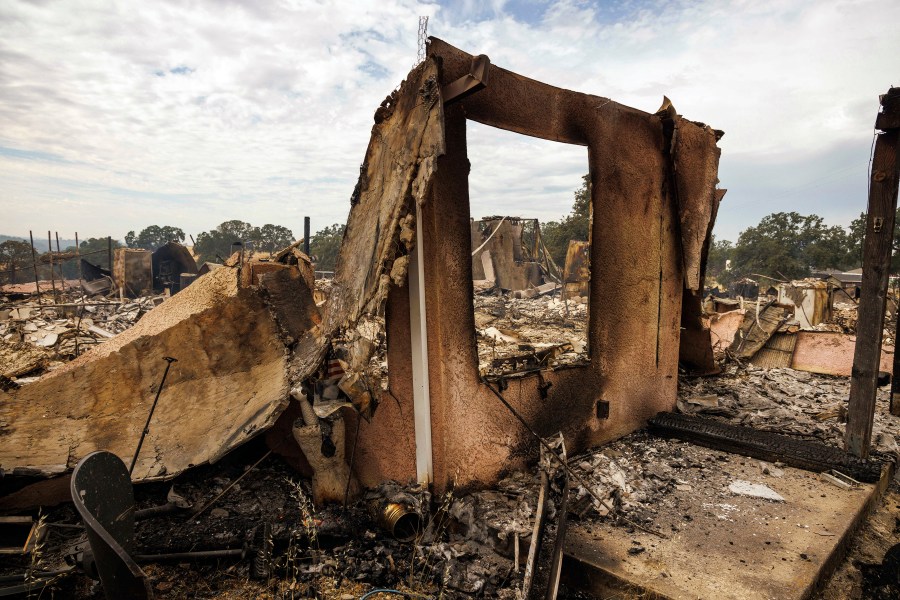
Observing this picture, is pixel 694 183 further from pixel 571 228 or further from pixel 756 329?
pixel 571 228

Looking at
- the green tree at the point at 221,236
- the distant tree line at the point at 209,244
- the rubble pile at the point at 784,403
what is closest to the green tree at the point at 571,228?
the distant tree line at the point at 209,244

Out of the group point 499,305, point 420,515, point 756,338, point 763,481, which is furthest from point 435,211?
point 499,305

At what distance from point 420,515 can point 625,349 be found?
2.41 meters

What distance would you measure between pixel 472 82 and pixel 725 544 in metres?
3.15

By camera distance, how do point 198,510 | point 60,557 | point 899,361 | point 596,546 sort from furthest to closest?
point 899,361
point 198,510
point 60,557
point 596,546

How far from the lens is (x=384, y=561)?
303 centimetres

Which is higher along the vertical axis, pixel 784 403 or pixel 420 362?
pixel 420 362

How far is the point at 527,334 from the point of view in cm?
918

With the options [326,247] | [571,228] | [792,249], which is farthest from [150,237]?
[792,249]

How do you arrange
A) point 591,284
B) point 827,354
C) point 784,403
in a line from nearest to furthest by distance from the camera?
point 591,284, point 784,403, point 827,354

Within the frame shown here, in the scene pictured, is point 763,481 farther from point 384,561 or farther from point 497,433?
point 384,561

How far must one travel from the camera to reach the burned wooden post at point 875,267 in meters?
3.55

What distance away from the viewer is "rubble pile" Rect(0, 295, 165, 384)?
6.54 metres

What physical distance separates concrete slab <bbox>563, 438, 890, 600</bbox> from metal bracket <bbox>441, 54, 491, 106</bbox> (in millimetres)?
2792
